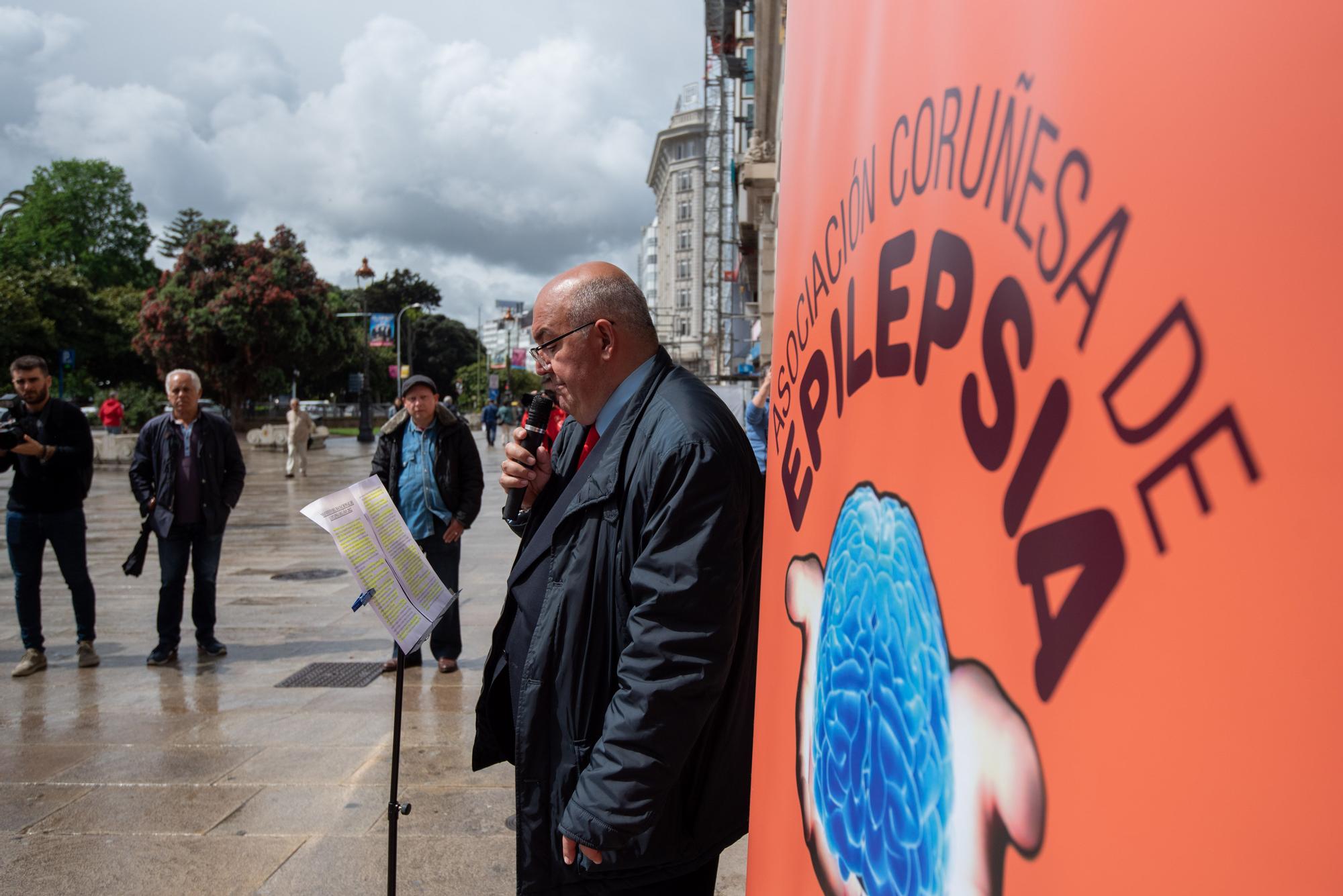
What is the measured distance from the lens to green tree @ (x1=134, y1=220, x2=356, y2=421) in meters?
40.7

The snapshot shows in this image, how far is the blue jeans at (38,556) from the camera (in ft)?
19.7

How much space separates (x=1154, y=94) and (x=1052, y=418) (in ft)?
0.89

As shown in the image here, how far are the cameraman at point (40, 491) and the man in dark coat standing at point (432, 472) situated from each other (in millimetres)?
1828

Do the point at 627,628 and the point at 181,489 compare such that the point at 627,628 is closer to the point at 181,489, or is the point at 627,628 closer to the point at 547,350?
the point at 547,350

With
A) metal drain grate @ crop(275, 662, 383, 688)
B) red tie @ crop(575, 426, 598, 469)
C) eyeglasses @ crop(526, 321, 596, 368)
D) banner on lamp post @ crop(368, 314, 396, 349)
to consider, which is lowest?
metal drain grate @ crop(275, 662, 383, 688)

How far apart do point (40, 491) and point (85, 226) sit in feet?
209

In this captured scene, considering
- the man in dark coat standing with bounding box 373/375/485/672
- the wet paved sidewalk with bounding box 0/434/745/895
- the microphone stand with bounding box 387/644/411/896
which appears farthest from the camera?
the man in dark coat standing with bounding box 373/375/485/672

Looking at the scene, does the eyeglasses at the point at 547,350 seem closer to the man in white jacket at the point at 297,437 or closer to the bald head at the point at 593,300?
the bald head at the point at 593,300

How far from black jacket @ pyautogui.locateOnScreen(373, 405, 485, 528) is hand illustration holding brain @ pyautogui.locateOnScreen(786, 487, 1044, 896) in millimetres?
4506

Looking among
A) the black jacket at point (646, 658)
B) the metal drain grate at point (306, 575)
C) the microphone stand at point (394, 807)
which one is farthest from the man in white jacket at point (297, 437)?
the black jacket at point (646, 658)

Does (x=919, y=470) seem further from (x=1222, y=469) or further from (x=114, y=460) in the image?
(x=114, y=460)

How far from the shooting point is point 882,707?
1.29 m

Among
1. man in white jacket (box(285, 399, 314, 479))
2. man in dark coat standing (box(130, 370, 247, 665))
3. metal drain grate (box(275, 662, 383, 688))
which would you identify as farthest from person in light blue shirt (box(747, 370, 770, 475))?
man in white jacket (box(285, 399, 314, 479))

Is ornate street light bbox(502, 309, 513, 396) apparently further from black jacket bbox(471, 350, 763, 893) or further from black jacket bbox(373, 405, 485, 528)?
black jacket bbox(471, 350, 763, 893)
